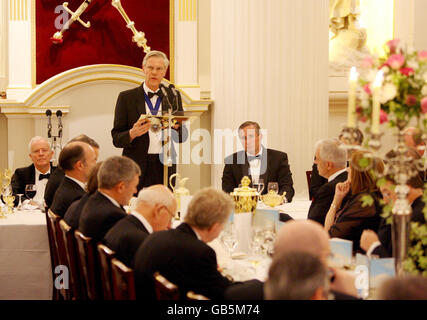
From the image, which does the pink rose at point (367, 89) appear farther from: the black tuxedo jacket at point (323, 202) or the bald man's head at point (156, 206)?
the black tuxedo jacket at point (323, 202)

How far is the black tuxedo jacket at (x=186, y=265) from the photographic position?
9.43 ft

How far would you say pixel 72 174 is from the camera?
4.92 metres

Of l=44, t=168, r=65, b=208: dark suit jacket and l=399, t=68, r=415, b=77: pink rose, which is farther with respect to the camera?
l=44, t=168, r=65, b=208: dark suit jacket

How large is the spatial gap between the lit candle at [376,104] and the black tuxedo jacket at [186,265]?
85 centimetres

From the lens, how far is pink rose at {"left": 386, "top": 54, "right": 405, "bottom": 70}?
257 cm

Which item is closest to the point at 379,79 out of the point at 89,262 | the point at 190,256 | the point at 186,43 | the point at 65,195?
the point at 190,256

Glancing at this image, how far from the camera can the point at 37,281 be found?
501cm

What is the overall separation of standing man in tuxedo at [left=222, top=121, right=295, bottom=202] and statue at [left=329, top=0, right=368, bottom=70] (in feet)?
10.00

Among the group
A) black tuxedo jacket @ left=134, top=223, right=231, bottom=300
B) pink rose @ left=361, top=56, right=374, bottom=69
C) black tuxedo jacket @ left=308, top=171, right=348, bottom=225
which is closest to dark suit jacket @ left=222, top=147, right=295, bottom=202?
black tuxedo jacket @ left=308, top=171, right=348, bottom=225

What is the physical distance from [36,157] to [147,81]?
1.15 meters

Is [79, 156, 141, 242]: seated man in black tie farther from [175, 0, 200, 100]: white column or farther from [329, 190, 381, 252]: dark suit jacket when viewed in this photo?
[175, 0, 200, 100]: white column

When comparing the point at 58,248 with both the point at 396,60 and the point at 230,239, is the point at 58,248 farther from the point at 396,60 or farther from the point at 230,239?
the point at 396,60
